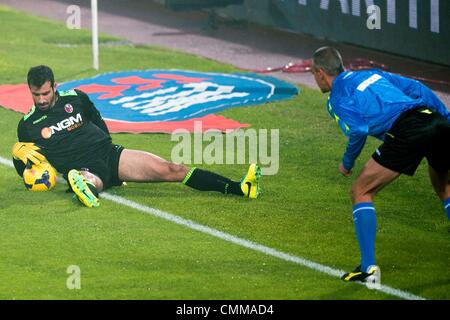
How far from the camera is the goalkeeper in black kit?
12.7 metres

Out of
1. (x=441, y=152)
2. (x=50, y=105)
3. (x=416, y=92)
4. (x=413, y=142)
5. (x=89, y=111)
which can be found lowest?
(x=89, y=111)

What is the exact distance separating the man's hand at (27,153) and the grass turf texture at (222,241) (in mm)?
438

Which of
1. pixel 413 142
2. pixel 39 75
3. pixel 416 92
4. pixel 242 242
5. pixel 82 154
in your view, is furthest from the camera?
pixel 82 154

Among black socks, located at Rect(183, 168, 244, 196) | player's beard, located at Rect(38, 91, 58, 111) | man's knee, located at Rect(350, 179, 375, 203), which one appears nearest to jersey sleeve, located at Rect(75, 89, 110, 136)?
player's beard, located at Rect(38, 91, 58, 111)

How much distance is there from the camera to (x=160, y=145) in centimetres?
1508

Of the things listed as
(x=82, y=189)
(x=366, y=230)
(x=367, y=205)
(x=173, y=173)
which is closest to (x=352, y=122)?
(x=367, y=205)

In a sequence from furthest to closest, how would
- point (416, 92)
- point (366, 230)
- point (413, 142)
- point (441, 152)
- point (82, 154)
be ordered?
point (82, 154)
point (416, 92)
point (441, 152)
point (413, 142)
point (366, 230)

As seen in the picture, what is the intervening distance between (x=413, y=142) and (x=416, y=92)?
670 millimetres

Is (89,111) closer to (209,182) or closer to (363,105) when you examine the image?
(209,182)

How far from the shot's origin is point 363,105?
33.1 ft

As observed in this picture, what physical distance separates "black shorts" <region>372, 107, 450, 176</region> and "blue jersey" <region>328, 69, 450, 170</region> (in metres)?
0.09

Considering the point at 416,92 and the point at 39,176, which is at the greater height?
the point at 416,92

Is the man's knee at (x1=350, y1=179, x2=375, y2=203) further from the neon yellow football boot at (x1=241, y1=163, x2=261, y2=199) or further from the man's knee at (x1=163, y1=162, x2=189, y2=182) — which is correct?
the man's knee at (x1=163, y1=162, x2=189, y2=182)
